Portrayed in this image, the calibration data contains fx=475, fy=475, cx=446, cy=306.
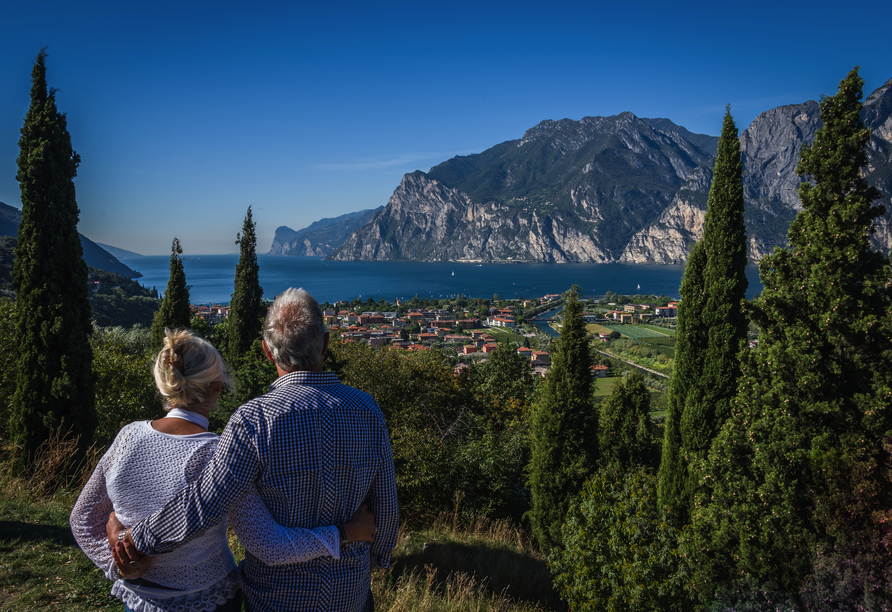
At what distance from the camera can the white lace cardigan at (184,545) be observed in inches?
56.6

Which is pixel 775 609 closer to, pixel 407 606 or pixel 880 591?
pixel 880 591

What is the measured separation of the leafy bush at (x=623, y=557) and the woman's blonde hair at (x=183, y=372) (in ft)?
14.4

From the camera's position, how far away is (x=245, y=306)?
13258mm

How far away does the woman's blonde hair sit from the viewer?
1613mm

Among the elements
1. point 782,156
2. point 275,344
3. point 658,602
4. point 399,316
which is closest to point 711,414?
point 658,602

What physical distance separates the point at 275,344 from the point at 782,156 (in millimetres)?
206773

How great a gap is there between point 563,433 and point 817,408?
4.14 m

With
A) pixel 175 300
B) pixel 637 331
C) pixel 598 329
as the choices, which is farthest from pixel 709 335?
pixel 637 331

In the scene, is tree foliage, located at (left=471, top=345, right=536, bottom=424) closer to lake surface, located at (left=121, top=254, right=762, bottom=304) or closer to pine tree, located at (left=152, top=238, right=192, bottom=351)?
pine tree, located at (left=152, top=238, right=192, bottom=351)

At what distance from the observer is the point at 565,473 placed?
7730 millimetres

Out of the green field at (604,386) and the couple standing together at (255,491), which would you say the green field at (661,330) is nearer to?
the green field at (604,386)

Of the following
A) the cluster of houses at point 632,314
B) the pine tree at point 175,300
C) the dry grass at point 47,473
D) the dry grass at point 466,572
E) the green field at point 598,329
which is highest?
the pine tree at point 175,300

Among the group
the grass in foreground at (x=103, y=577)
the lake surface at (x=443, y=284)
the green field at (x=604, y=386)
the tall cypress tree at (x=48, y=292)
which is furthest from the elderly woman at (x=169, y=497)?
the lake surface at (x=443, y=284)

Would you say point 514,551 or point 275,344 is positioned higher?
point 275,344
